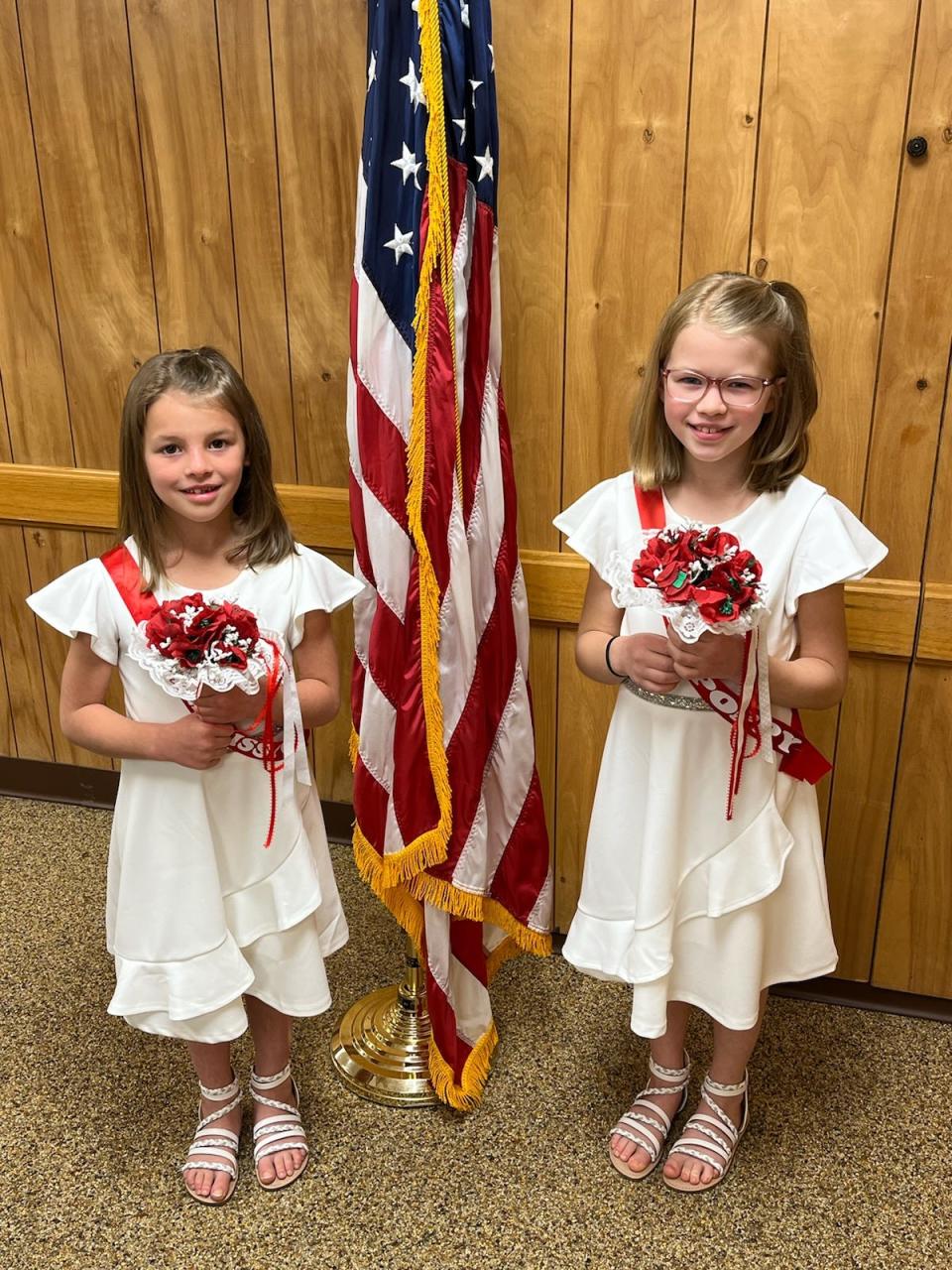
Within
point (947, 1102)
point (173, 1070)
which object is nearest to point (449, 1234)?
point (173, 1070)

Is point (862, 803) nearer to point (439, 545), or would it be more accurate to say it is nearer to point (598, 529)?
point (598, 529)

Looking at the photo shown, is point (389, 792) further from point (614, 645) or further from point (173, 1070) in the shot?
point (173, 1070)

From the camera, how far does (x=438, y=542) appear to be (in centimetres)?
195

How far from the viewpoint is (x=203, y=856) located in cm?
180

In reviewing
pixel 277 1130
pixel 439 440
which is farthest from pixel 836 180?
pixel 277 1130

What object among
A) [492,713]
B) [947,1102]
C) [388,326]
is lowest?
[947,1102]

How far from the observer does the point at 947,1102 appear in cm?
221

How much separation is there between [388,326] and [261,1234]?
5.20 feet

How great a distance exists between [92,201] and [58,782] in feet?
5.35

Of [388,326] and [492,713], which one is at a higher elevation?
[388,326]

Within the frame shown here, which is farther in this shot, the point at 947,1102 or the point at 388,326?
the point at 947,1102

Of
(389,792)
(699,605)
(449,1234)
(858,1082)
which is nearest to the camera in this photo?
(699,605)

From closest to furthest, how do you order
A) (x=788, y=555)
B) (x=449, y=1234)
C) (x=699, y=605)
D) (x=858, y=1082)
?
1. (x=699, y=605)
2. (x=788, y=555)
3. (x=449, y=1234)
4. (x=858, y=1082)

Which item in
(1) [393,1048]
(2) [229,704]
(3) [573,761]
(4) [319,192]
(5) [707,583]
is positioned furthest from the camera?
(3) [573,761]
